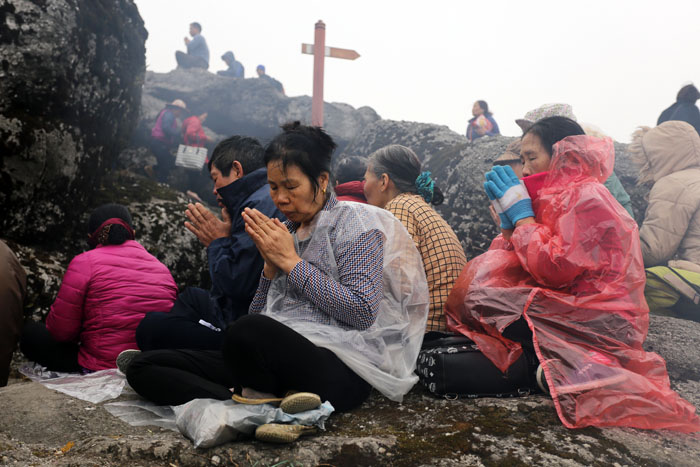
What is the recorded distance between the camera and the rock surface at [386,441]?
199 cm

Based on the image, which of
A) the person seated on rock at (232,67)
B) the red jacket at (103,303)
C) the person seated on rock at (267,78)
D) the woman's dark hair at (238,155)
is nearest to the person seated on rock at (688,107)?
the woman's dark hair at (238,155)

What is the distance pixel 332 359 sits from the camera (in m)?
2.34

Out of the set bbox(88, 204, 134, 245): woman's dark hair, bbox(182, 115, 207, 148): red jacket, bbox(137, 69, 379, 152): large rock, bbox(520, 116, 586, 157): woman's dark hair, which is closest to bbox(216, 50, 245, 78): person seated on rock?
bbox(137, 69, 379, 152): large rock

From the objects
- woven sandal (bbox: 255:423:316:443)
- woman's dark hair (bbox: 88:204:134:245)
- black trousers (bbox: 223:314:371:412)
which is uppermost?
woman's dark hair (bbox: 88:204:134:245)

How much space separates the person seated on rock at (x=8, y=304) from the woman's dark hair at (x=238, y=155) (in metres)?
1.36

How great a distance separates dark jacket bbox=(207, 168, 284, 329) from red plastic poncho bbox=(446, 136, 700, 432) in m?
1.33

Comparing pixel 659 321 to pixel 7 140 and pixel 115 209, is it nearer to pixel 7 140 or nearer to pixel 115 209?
pixel 115 209

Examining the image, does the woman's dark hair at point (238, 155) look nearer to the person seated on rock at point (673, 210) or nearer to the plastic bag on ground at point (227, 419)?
the plastic bag on ground at point (227, 419)

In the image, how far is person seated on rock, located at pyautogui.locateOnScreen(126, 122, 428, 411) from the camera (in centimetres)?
227

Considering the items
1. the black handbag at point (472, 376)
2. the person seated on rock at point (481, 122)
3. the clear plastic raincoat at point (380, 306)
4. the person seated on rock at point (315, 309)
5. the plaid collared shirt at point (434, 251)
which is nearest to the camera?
the person seated on rock at point (315, 309)

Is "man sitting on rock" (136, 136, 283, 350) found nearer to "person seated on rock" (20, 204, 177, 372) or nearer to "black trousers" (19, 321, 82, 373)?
"person seated on rock" (20, 204, 177, 372)

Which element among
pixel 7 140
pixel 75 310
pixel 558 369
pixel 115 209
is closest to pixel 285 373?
pixel 558 369

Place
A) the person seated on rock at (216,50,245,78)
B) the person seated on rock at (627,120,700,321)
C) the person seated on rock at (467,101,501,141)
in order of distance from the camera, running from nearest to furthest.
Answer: the person seated on rock at (627,120,700,321) < the person seated on rock at (467,101,501,141) < the person seated on rock at (216,50,245,78)

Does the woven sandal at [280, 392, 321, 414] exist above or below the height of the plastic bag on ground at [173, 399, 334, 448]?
above
